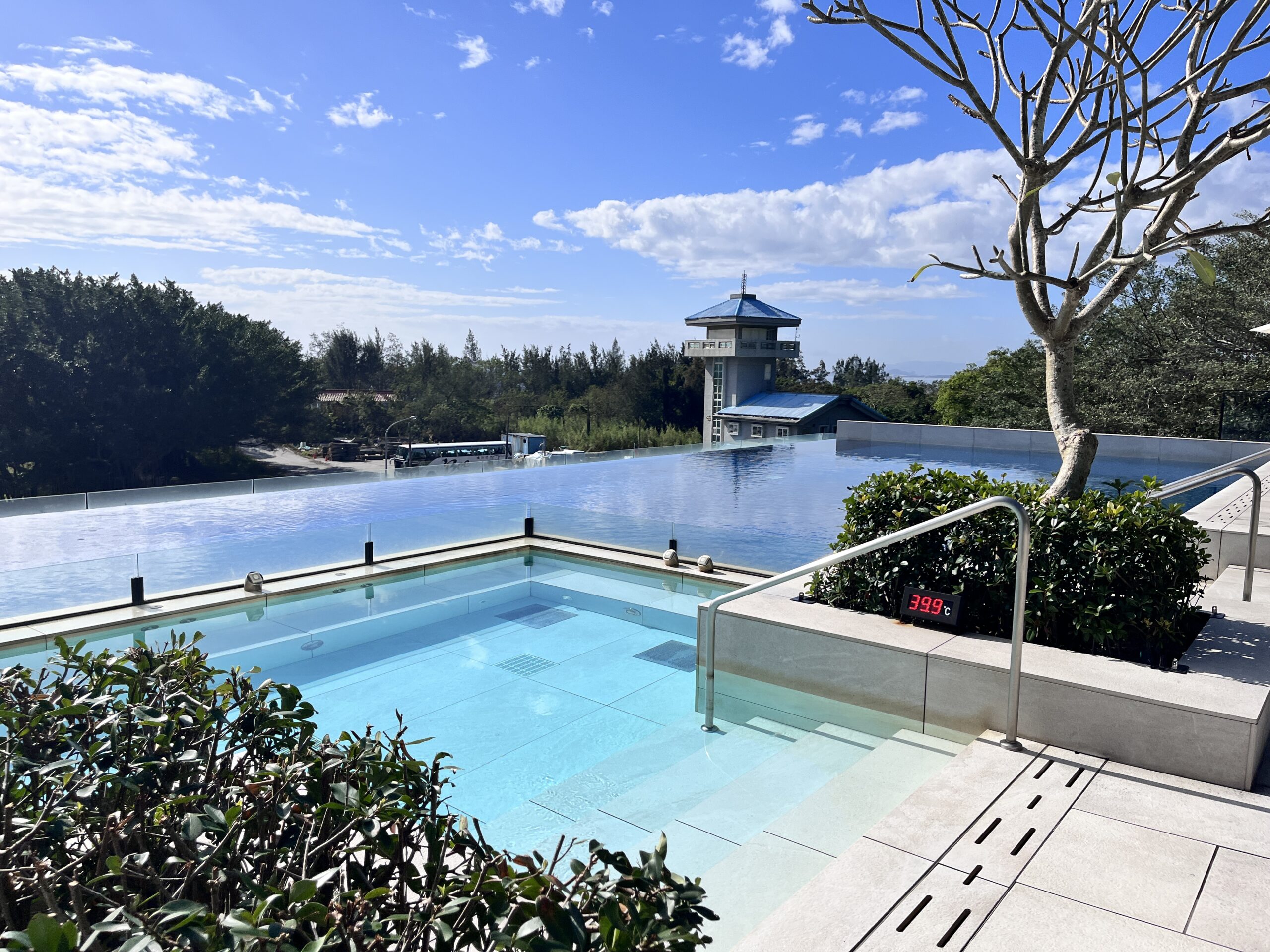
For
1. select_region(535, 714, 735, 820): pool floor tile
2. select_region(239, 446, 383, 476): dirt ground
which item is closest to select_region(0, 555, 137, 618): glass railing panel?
select_region(535, 714, 735, 820): pool floor tile

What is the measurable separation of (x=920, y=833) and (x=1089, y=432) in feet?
8.25

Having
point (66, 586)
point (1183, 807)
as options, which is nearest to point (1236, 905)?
point (1183, 807)

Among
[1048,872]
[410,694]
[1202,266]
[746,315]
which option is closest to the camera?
[1048,872]

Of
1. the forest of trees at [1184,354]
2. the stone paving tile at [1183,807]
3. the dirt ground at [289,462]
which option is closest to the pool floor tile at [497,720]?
the stone paving tile at [1183,807]

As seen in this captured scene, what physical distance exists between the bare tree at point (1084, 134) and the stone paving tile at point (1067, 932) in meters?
2.39

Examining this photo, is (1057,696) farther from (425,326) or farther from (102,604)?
(425,326)

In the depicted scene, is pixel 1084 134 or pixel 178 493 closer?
pixel 1084 134

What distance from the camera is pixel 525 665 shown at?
5582 millimetres

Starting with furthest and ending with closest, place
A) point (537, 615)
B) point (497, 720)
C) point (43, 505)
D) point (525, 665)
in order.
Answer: point (43, 505)
point (537, 615)
point (525, 665)
point (497, 720)

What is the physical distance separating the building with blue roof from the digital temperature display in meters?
30.7

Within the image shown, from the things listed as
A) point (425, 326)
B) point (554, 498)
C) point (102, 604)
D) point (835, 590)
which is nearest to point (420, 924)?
point (835, 590)

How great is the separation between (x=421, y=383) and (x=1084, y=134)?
56.3 metres

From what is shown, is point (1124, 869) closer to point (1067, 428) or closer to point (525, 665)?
point (1067, 428)

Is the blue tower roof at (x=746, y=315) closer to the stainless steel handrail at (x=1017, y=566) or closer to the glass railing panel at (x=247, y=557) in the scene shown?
the glass railing panel at (x=247, y=557)
